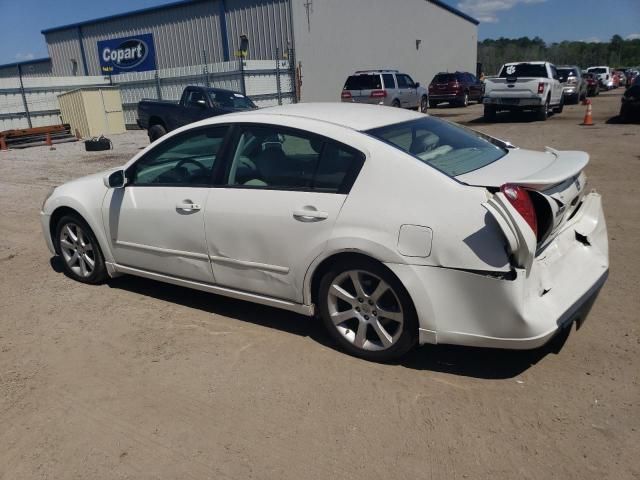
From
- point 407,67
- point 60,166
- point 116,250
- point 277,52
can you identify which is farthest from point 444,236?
point 407,67

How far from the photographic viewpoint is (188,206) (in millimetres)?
3910

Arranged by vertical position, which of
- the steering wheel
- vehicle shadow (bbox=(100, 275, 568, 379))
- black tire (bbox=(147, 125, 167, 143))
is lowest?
vehicle shadow (bbox=(100, 275, 568, 379))

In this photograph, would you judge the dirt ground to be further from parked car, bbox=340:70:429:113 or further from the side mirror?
parked car, bbox=340:70:429:113

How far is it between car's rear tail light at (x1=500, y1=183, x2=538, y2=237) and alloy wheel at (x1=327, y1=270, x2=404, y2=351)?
0.84 m

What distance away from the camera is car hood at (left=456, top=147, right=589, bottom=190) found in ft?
9.64

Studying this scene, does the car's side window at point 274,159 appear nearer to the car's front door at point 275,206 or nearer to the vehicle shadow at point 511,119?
the car's front door at point 275,206

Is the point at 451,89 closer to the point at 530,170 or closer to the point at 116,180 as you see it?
the point at 116,180

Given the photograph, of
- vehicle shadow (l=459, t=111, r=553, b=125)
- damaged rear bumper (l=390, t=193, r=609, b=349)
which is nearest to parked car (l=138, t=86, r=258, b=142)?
vehicle shadow (l=459, t=111, r=553, b=125)

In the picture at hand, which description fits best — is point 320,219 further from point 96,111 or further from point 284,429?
point 96,111

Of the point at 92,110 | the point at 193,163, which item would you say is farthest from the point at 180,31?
the point at 193,163

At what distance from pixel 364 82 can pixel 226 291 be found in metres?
18.2

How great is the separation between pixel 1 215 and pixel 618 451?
8.38 m

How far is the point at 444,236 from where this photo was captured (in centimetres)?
292

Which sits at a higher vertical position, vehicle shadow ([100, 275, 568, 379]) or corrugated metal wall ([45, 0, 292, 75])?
corrugated metal wall ([45, 0, 292, 75])
